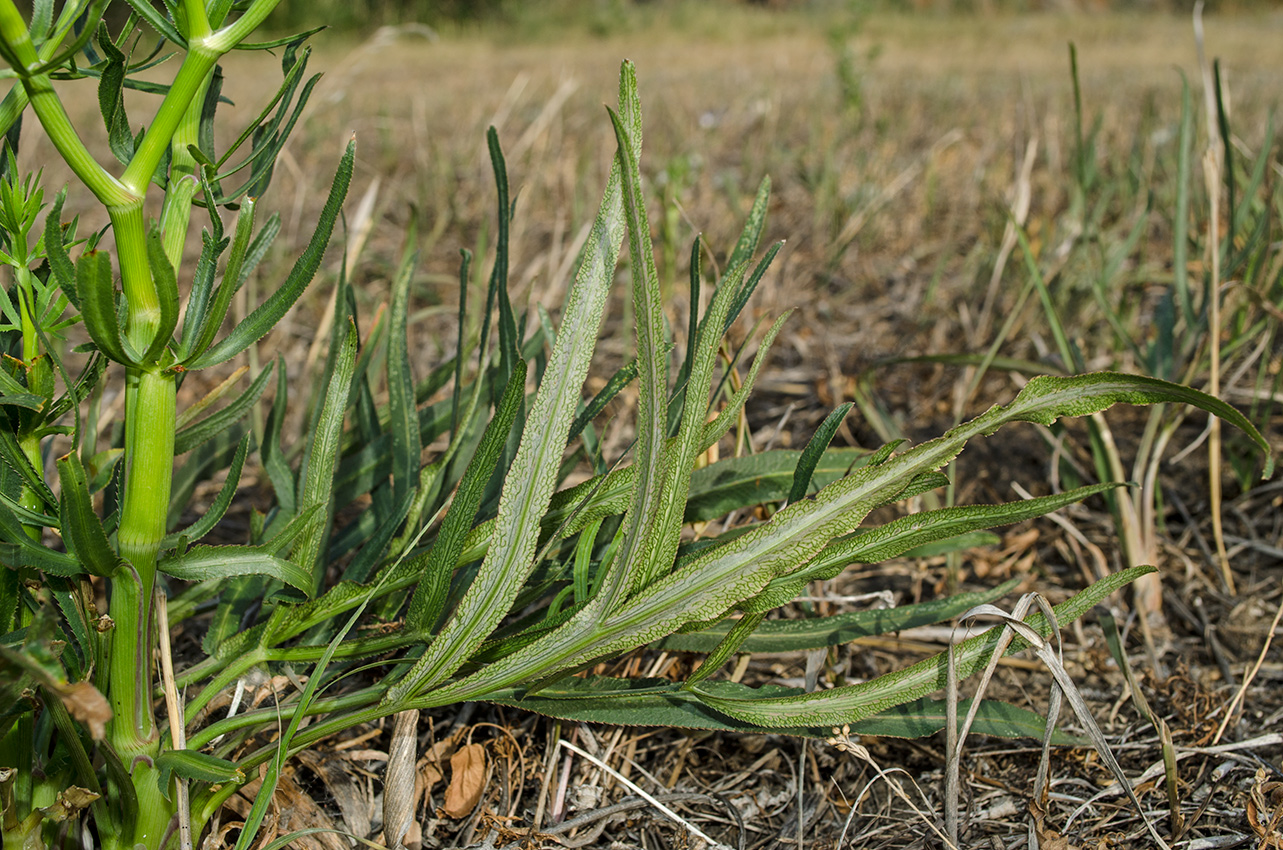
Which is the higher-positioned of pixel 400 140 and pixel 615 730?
pixel 400 140

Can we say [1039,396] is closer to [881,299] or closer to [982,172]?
[881,299]

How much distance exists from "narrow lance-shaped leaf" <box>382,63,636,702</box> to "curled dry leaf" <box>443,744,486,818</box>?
26cm

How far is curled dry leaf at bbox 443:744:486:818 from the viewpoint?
0.84 metres

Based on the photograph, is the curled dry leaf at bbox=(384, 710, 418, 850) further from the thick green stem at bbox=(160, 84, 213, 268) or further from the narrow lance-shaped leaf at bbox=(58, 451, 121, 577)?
the thick green stem at bbox=(160, 84, 213, 268)

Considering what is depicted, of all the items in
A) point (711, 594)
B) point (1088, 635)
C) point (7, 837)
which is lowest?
point (1088, 635)

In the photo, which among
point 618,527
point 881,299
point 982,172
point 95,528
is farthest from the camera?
point 982,172

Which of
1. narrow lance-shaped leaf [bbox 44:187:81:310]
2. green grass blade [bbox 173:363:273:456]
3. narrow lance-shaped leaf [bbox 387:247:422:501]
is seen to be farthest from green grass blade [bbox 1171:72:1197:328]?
narrow lance-shaped leaf [bbox 44:187:81:310]

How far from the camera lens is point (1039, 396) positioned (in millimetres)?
Answer: 588

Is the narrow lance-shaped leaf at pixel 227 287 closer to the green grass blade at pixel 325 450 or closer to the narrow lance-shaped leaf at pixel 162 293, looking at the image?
the narrow lance-shaped leaf at pixel 162 293

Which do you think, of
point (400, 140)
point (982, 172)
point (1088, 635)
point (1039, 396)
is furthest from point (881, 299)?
point (400, 140)

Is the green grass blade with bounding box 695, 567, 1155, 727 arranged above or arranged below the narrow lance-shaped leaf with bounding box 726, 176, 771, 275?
below

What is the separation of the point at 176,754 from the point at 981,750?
2.35 ft

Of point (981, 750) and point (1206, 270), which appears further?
point (1206, 270)

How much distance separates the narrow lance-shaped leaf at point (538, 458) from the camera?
0.59 metres
